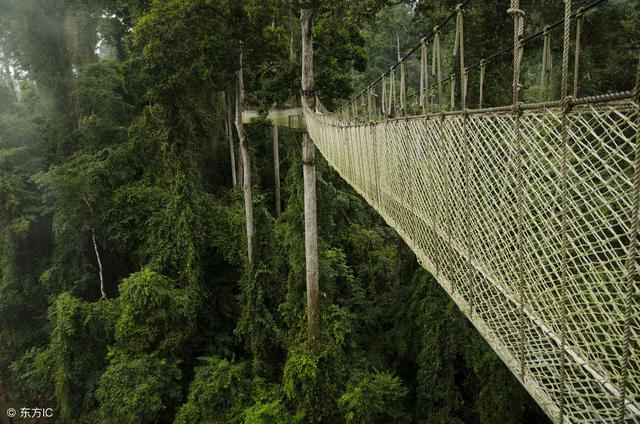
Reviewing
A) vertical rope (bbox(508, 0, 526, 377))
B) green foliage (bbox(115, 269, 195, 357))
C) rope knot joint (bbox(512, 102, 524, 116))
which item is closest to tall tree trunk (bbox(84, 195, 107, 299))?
green foliage (bbox(115, 269, 195, 357))

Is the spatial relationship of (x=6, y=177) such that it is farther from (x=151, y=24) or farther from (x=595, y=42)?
(x=595, y=42)

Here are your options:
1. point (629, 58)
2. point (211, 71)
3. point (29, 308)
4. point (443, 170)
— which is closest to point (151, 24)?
point (211, 71)

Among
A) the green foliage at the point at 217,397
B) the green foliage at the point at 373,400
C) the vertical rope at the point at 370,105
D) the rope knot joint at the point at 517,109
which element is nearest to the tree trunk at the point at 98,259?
the green foliage at the point at 217,397

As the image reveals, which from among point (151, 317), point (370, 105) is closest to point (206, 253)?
point (151, 317)

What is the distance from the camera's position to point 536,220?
1391mm

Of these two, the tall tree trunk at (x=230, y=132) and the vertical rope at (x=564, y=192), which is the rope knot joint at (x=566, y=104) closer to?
the vertical rope at (x=564, y=192)

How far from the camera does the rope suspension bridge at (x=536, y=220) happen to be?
75 cm

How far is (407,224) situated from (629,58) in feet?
10.5

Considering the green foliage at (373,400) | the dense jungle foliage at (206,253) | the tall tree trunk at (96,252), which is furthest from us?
the tall tree trunk at (96,252)

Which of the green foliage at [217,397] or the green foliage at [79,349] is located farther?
the green foliage at [79,349]

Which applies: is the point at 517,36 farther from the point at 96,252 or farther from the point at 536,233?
the point at 96,252

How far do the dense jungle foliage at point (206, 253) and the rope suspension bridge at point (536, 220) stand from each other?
2.16 m

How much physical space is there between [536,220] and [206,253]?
5.48 metres

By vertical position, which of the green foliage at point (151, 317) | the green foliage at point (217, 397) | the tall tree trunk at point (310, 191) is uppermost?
the tall tree trunk at point (310, 191)
